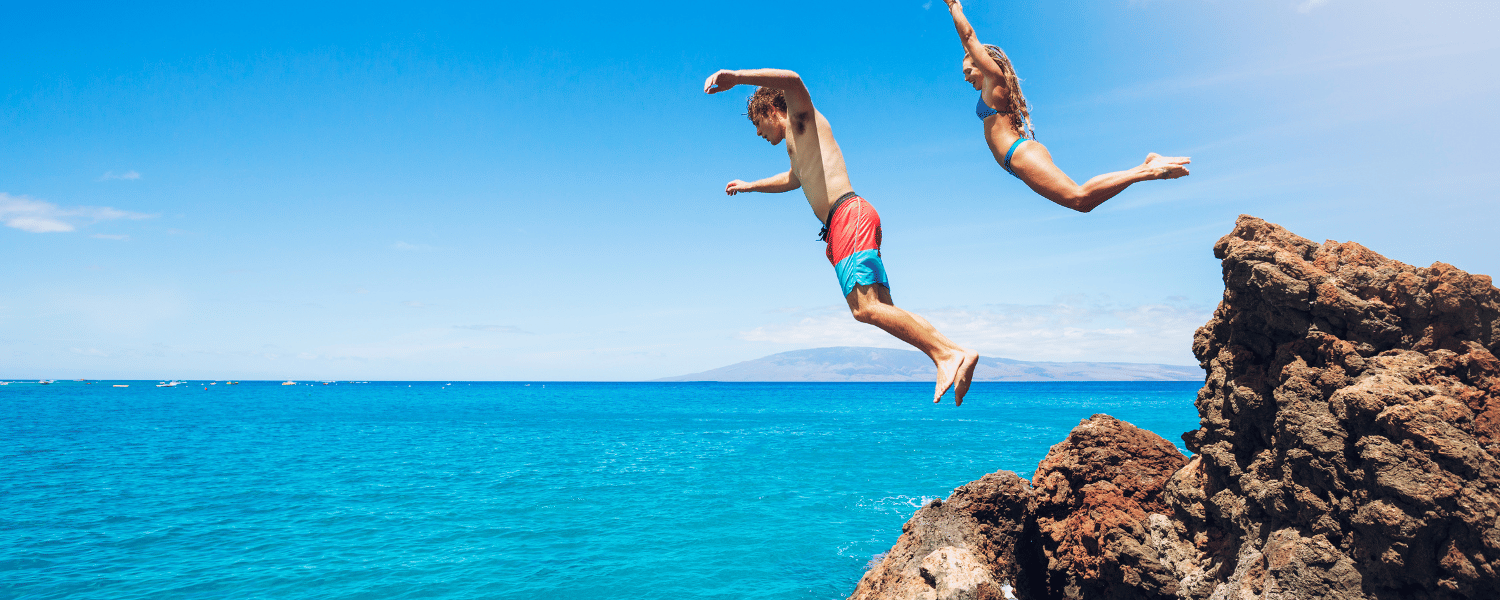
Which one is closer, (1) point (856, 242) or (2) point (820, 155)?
(1) point (856, 242)

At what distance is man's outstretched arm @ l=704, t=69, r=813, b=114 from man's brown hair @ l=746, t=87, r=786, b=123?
8 centimetres

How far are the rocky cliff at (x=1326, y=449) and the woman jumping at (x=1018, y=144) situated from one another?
4.83 m

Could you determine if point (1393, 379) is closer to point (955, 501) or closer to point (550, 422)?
point (955, 501)

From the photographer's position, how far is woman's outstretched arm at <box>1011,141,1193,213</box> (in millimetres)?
3895

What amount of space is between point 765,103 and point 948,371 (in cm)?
205

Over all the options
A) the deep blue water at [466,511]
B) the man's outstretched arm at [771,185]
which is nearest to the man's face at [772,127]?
the man's outstretched arm at [771,185]

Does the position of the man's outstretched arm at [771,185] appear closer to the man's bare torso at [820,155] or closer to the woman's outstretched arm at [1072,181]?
the man's bare torso at [820,155]

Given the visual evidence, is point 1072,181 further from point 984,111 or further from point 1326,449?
point 1326,449

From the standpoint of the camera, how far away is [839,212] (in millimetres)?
4441

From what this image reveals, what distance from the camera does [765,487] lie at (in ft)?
105

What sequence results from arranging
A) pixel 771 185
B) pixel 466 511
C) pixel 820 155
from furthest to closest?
pixel 466 511
pixel 771 185
pixel 820 155

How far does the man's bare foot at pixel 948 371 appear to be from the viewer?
4005 mm

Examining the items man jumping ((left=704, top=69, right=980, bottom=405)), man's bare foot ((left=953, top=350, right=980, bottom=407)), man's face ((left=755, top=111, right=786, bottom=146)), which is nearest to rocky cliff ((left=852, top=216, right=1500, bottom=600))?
man's bare foot ((left=953, top=350, right=980, bottom=407))

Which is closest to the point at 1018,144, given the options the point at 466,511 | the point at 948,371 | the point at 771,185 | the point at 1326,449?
the point at 948,371
